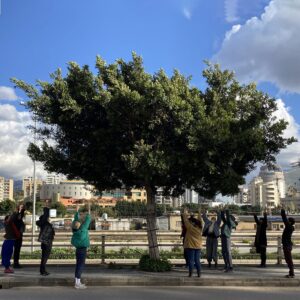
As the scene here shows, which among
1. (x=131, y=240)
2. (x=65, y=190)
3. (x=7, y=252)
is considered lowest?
(x=131, y=240)

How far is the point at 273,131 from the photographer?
40.8 feet

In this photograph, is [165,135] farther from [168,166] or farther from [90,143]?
[90,143]

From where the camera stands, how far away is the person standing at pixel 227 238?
12.3 metres

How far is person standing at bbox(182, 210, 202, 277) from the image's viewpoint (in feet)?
36.8

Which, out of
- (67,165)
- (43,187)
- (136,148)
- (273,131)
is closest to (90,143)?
(67,165)

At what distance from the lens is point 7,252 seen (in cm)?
1175

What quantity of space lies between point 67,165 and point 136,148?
234 cm

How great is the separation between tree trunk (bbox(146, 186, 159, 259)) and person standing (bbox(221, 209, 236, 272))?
6.09 feet

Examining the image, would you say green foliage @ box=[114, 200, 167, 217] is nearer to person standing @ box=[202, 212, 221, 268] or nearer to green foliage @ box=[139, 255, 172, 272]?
person standing @ box=[202, 212, 221, 268]

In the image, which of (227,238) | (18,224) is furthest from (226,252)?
(18,224)

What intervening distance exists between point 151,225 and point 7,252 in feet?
12.6

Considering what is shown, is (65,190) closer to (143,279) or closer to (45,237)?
(45,237)

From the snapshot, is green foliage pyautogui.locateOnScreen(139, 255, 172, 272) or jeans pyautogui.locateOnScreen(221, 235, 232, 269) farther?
jeans pyautogui.locateOnScreen(221, 235, 232, 269)

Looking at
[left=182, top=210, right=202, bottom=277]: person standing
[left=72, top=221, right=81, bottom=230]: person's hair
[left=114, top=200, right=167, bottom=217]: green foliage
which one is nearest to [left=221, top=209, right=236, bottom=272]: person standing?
[left=182, top=210, right=202, bottom=277]: person standing
